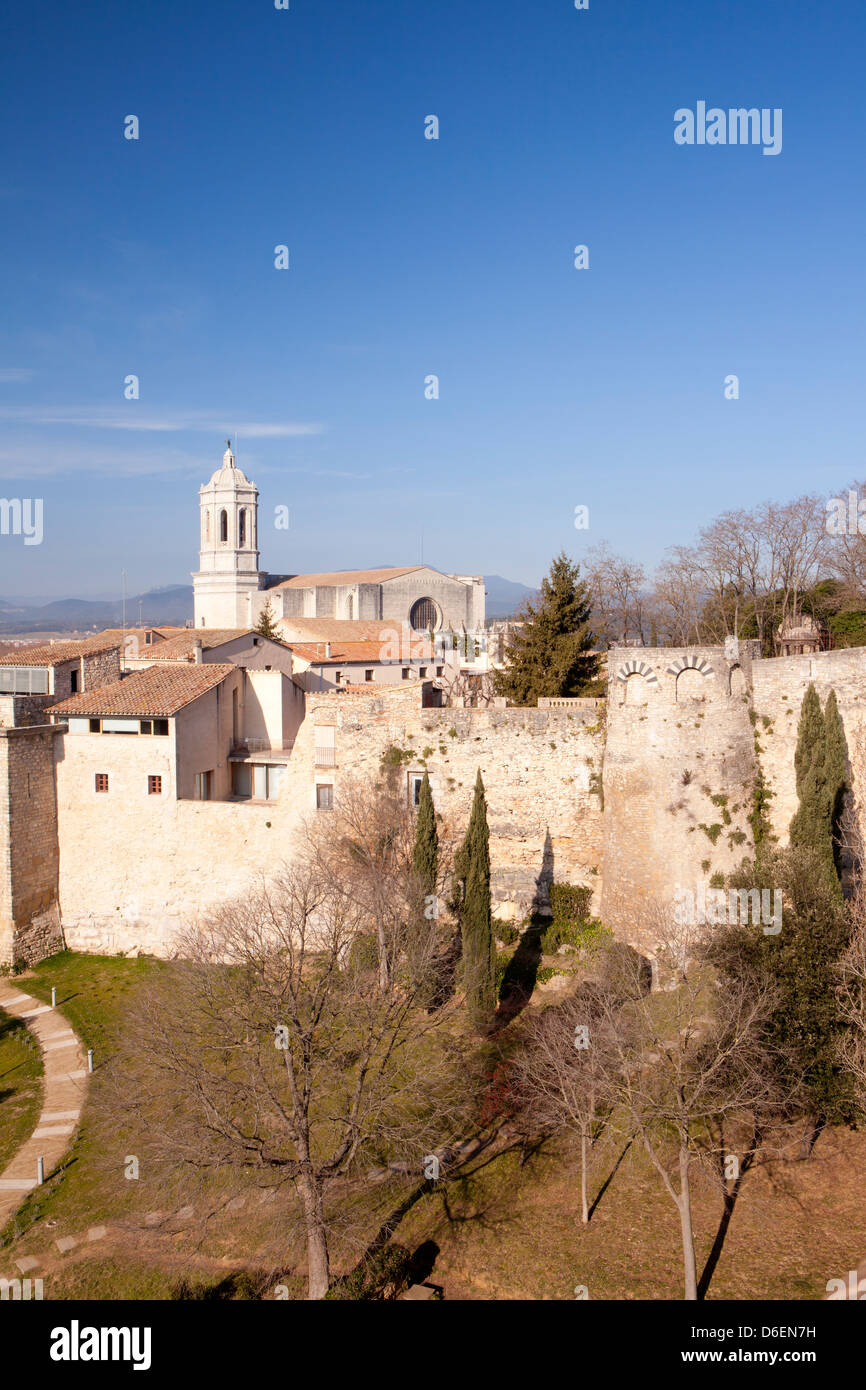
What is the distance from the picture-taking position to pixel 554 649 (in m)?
29.2

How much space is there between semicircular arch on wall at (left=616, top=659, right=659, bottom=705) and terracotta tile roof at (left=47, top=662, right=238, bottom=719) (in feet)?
40.8

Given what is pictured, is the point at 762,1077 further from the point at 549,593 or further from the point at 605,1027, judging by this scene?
the point at 549,593

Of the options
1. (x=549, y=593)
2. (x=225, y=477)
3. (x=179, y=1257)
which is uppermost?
(x=225, y=477)

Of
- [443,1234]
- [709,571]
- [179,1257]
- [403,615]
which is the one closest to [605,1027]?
[443,1234]

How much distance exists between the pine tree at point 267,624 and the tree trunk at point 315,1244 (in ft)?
115

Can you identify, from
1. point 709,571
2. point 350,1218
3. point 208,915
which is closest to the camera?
point 350,1218

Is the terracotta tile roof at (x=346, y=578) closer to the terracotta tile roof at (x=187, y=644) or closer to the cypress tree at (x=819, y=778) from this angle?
the terracotta tile roof at (x=187, y=644)

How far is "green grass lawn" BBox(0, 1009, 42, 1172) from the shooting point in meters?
18.5

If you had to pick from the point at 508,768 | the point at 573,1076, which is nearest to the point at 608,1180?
the point at 573,1076

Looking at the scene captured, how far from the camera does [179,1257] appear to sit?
47.9 ft

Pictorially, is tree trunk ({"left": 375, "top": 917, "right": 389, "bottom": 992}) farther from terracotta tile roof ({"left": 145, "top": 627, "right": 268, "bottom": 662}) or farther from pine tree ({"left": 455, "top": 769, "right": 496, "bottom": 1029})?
Result: terracotta tile roof ({"left": 145, "top": 627, "right": 268, "bottom": 662})

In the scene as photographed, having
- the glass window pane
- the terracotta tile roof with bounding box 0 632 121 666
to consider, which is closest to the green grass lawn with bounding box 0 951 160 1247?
the glass window pane
